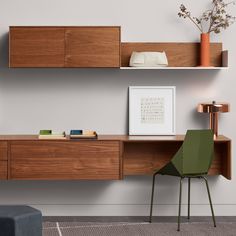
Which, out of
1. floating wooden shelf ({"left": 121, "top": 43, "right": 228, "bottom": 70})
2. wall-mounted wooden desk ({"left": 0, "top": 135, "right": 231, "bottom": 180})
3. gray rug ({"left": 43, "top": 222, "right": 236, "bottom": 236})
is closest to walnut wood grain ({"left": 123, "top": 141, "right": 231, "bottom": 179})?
wall-mounted wooden desk ({"left": 0, "top": 135, "right": 231, "bottom": 180})

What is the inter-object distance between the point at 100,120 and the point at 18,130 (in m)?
0.75

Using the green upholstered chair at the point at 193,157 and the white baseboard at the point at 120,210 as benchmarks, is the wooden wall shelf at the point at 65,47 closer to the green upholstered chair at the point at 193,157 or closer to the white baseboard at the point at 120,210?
the green upholstered chair at the point at 193,157

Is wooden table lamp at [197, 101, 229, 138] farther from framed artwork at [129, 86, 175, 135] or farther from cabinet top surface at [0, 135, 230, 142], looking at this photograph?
framed artwork at [129, 86, 175, 135]

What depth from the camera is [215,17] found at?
18.0 feet

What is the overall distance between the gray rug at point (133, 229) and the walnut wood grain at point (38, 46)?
137 centimetres

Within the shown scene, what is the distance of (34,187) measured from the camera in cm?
569

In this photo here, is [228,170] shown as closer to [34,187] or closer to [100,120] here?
[100,120]

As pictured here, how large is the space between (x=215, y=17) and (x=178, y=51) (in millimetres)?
444

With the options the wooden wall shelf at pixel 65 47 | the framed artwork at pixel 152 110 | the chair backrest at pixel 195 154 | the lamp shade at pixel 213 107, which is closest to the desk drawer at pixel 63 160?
the framed artwork at pixel 152 110

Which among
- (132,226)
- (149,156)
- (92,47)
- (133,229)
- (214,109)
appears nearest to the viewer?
(133,229)

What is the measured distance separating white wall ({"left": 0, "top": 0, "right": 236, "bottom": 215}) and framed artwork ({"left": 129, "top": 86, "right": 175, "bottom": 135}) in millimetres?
66

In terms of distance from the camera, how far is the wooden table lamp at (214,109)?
546 centimetres

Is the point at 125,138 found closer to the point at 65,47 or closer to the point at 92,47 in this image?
Result: the point at 92,47

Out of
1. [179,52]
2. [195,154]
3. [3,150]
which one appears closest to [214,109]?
[195,154]
